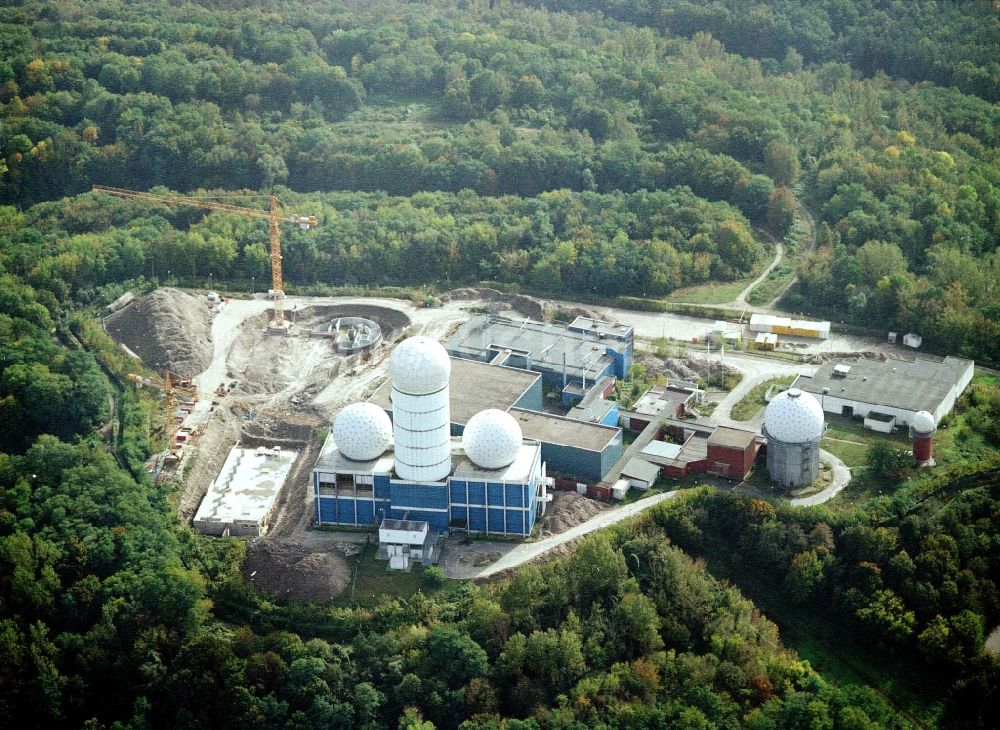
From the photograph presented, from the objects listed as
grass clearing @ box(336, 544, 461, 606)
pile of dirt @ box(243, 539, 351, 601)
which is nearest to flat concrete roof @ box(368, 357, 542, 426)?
grass clearing @ box(336, 544, 461, 606)

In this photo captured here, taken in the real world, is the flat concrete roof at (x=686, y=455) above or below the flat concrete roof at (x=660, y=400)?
above

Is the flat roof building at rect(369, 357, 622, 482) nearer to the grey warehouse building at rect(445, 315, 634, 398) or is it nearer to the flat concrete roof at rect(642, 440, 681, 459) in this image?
the flat concrete roof at rect(642, 440, 681, 459)

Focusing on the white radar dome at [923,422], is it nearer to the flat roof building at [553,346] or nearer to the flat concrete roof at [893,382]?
the flat concrete roof at [893,382]

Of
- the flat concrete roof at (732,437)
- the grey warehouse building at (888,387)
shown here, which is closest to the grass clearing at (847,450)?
the grey warehouse building at (888,387)

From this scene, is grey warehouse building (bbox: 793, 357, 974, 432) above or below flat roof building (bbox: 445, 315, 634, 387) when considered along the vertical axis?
above

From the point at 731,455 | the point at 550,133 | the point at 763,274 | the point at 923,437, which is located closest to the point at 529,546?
the point at 731,455

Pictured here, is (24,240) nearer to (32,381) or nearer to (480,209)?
(32,381)
